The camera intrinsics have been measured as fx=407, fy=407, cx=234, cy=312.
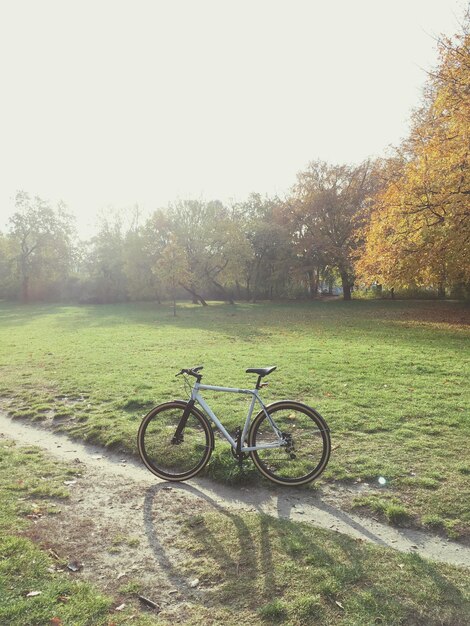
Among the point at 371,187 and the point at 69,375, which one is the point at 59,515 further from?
the point at 371,187

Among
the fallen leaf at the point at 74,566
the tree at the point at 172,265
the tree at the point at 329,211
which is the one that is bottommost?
the fallen leaf at the point at 74,566

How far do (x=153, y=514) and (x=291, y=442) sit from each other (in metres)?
1.77

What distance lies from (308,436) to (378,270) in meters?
15.2

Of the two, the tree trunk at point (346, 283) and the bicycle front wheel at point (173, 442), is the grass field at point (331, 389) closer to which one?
the bicycle front wheel at point (173, 442)

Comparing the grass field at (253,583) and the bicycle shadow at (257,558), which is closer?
the grass field at (253,583)

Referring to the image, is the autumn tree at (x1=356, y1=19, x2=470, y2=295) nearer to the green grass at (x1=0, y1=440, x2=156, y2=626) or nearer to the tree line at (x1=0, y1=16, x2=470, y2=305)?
the tree line at (x1=0, y1=16, x2=470, y2=305)

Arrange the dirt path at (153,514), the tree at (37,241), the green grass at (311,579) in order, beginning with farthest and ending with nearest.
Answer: the tree at (37,241)
the dirt path at (153,514)
the green grass at (311,579)

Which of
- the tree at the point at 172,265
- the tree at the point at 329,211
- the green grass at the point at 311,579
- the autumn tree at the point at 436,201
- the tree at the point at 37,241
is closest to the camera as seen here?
the green grass at the point at 311,579

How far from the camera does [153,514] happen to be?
14.5 feet

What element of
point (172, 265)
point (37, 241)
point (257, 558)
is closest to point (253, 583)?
point (257, 558)

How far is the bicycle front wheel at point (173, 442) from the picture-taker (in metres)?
5.17

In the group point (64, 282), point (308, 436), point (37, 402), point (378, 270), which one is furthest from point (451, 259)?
point (64, 282)

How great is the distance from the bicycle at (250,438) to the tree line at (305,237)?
13324mm

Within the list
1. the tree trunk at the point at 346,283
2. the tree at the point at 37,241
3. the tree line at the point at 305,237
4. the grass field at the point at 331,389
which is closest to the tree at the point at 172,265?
the tree line at the point at 305,237
